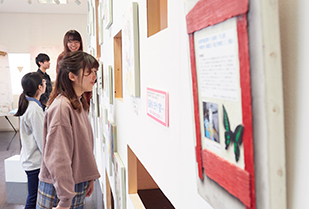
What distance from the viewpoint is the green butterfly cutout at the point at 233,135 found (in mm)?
419

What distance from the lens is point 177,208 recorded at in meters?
0.90

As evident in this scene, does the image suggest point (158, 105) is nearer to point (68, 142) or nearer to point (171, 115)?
point (171, 115)

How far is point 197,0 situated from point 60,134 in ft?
4.89

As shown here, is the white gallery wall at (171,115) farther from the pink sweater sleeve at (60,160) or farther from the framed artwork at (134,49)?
the pink sweater sleeve at (60,160)

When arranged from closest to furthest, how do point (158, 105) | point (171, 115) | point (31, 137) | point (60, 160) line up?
point (171, 115)
point (158, 105)
point (60, 160)
point (31, 137)

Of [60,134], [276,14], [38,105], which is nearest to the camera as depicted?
[276,14]

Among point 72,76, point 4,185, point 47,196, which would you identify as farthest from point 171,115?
point 4,185

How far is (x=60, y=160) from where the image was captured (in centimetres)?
180

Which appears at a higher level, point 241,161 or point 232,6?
point 232,6

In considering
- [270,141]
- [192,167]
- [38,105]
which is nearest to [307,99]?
[270,141]

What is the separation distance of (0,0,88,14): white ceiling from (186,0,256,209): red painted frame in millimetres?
8227

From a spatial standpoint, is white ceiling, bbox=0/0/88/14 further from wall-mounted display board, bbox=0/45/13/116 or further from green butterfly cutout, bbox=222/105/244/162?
green butterfly cutout, bbox=222/105/244/162

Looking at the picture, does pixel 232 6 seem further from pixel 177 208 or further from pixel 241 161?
pixel 177 208

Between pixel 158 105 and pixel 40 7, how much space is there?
9.06m
